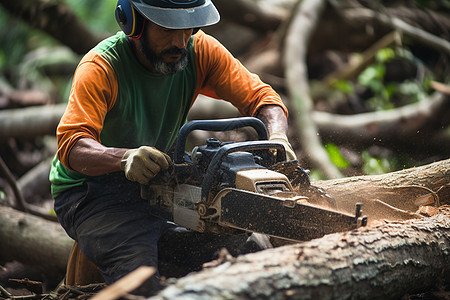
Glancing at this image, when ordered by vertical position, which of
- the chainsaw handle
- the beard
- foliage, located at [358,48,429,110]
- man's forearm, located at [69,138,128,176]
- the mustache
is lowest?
foliage, located at [358,48,429,110]

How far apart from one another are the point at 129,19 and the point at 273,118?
3.25 feet

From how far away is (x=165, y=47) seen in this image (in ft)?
8.57

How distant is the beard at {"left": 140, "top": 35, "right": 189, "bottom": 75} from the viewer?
2634mm

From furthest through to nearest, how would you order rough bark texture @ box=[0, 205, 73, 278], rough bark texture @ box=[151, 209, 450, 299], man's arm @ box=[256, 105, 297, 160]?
rough bark texture @ box=[0, 205, 73, 278] → man's arm @ box=[256, 105, 297, 160] → rough bark texture @ box=[151, 209, 450, 299]

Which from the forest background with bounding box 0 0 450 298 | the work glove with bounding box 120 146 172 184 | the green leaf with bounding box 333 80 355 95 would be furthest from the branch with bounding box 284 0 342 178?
the work glove with bounding box 120 146 172 184

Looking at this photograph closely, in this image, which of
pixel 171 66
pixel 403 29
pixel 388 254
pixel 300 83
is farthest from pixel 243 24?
pixel 388 254

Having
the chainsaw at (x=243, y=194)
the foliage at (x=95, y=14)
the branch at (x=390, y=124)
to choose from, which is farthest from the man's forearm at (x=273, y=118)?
the foliage at (x=95, y=14)

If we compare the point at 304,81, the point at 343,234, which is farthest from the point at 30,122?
the point at 343,234

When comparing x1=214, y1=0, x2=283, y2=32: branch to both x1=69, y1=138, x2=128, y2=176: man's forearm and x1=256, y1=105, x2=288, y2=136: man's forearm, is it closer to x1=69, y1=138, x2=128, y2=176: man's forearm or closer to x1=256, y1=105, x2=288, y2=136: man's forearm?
x1=256, y1=105, x2=288, y2=136: man's forearm

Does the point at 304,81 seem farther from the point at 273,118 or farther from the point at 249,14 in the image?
the point at 273,118

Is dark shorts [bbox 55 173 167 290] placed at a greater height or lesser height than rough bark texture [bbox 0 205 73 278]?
greater

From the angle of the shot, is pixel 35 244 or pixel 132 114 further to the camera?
pixel 35 244

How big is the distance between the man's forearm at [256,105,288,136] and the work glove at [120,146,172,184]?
2.78 feet

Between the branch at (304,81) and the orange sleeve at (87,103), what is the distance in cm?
253
